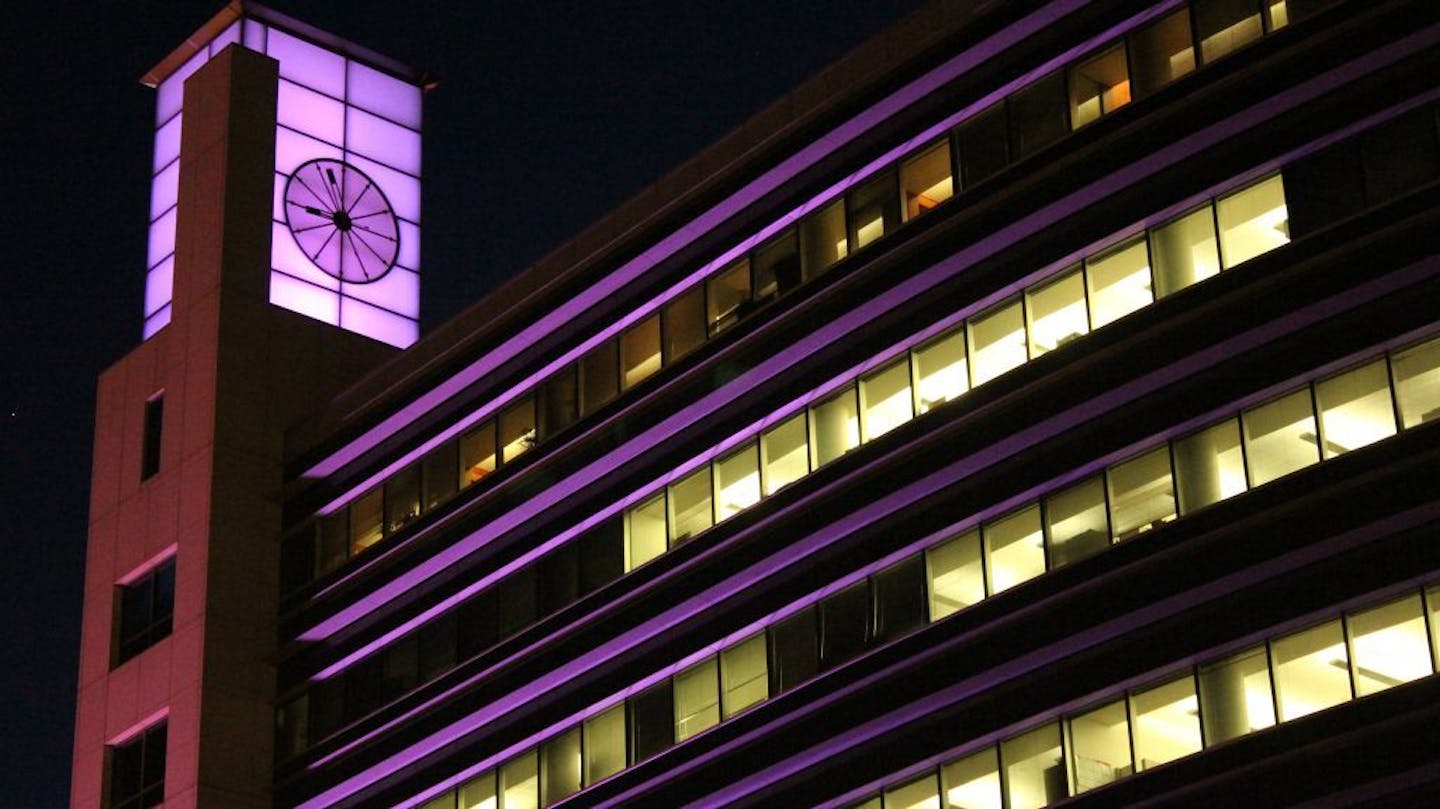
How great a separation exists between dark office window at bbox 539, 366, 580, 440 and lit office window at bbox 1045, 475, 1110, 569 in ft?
58.3

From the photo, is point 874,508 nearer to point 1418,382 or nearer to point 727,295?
point 727,295

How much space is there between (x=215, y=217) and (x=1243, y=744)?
137 feet

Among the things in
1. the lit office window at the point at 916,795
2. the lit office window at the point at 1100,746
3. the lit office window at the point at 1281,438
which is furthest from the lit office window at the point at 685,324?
the lit office window at the point at 1281,438

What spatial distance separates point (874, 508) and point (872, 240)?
A: 646 centimetres

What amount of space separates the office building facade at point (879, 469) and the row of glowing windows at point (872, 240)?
0.33 feet

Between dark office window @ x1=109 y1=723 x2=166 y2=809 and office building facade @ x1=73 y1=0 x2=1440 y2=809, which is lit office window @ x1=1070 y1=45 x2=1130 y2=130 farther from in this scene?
dark office window @ x1=109 y1=723 x2=166 y2=809

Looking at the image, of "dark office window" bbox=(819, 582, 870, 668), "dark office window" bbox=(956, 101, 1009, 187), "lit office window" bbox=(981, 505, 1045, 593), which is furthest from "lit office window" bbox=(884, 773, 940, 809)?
"dark office window" bbox=(956, 101, 1009, 187)

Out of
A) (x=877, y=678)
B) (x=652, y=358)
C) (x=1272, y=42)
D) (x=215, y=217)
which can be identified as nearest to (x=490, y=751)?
(x=652, y=358)

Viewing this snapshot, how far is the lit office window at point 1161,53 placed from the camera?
169 ft

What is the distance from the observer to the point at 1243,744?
4528cm

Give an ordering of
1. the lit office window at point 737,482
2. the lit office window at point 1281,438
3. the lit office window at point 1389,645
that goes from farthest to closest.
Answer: the lit office window at point 737,482 < the lit office window at point 1281,438 < the lit office window at point 1389,645

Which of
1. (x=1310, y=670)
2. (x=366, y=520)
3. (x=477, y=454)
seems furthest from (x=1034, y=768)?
(x=366, y=520)

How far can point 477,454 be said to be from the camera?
6862 cm

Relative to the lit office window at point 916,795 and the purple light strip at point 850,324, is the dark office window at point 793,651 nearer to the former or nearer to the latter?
the lit office window at point 916,795
